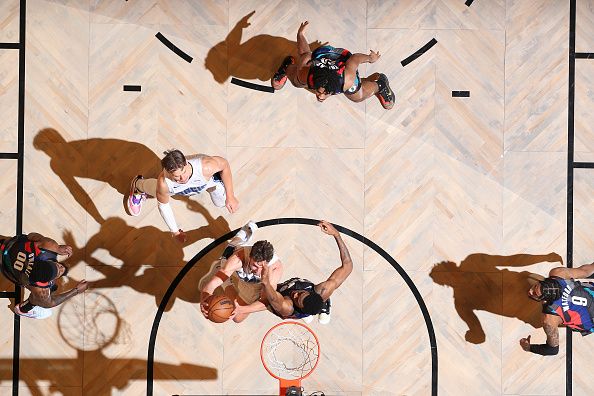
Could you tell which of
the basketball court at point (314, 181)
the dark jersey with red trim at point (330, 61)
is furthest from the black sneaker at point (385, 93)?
the dark jersey with red trim at point (330, 61)

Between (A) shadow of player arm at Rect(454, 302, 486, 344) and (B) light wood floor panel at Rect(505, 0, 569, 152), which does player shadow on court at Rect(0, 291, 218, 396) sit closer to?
(A) shadow of player arm at Rect(454, 302, 486, 344)

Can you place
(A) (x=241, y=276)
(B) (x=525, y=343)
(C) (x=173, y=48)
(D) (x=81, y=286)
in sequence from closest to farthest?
1. (A) (x=241, y=276)
2. (B) (x=525, y=343)
3. (D) (x=81, y=286)
4. (C) (x=173, y=48)

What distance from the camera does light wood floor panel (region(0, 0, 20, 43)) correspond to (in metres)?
7.47

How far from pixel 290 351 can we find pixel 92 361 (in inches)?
97.1

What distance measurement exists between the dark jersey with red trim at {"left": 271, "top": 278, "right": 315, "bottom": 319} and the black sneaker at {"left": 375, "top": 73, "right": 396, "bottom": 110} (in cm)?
240

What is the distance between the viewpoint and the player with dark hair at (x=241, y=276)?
6486 mm

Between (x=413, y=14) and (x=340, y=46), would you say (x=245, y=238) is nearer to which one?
(x=340, y=46)

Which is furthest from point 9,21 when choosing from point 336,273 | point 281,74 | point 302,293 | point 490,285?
point 490,285

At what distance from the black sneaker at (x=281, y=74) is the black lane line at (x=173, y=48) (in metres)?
1.11

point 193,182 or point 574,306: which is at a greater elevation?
point 193,182

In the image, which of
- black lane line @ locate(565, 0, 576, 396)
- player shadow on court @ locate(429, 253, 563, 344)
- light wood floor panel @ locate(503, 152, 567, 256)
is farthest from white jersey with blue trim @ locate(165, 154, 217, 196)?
black lane line @ locate(565, 0, 576, 396)

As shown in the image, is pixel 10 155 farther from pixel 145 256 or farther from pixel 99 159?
pixel 145 256

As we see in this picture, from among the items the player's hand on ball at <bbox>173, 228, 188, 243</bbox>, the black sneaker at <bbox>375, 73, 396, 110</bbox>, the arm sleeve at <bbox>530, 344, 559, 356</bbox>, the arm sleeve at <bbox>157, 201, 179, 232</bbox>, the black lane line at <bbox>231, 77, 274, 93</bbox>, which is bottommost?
the arm sleeve at <bbox>530, 344, 559, 356</bbox>

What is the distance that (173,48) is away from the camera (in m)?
7.50
